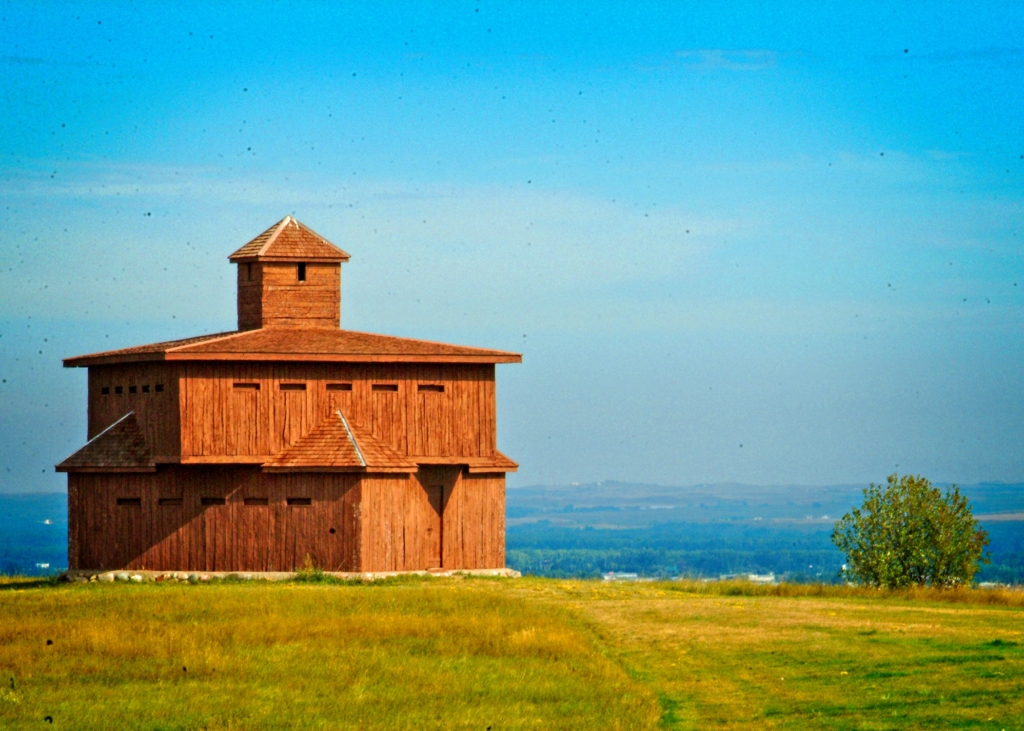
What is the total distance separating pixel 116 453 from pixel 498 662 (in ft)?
69.3

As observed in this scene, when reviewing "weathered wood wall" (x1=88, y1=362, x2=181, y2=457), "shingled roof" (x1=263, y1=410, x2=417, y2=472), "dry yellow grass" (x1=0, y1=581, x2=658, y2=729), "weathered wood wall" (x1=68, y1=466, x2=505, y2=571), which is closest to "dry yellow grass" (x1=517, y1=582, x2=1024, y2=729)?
"dry yellow grass" (x1=0, y1=581, x2=658, y2=729)

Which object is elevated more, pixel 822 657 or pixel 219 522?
pixel 219 522

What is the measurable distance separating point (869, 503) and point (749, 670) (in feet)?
82.1

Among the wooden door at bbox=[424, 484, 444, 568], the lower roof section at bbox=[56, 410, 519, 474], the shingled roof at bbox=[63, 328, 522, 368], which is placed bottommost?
the wooden door at bbox=[424, 484, 444, 568]

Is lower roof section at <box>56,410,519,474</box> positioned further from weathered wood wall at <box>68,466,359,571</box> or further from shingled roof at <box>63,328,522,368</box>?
shingled roof at <box>63,328,522,368</box>

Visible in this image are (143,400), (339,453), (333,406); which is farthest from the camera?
(143,400)

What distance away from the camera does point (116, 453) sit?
44250mm

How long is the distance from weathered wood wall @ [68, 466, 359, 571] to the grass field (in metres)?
6.40

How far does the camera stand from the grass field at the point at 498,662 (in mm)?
22094

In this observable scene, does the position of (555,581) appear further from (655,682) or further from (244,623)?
(655,682)

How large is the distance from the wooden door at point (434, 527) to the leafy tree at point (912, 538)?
1292 cm

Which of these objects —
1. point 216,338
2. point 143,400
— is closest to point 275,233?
point 216,338

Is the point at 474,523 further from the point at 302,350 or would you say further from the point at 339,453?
the point at 302,350

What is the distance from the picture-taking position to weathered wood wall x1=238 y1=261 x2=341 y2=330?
160 feet
